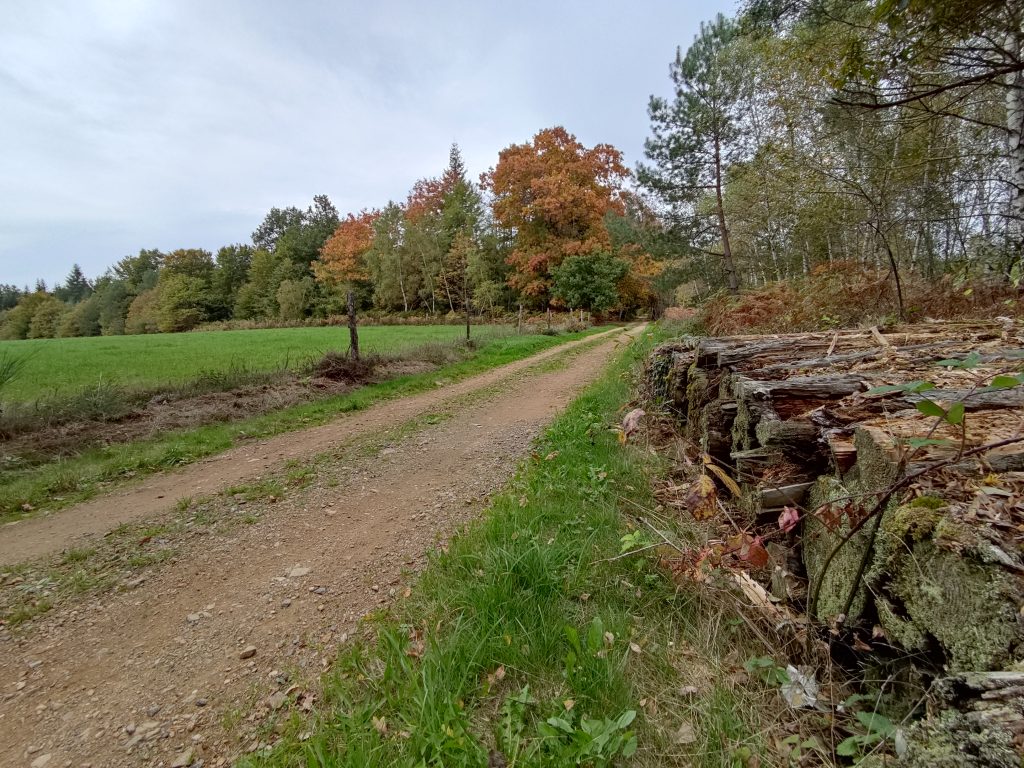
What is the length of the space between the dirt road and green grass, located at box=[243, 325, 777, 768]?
1.26 ft

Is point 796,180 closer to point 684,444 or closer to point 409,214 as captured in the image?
point 684,444

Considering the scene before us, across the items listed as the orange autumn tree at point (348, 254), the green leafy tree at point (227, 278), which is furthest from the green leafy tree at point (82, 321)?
the orange autumn tree at point (348, 254)

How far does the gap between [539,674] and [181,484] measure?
17.6 ft

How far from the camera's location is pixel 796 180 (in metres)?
9.73

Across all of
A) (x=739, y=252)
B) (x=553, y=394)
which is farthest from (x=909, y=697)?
→ (x=739, y=252)

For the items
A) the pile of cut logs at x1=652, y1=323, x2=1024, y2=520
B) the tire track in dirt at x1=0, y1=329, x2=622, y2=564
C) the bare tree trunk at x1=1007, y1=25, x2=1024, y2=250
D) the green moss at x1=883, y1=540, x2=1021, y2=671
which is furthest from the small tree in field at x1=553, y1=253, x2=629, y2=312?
the green moss at x1=883, y1=540, x2=1021, y2=671

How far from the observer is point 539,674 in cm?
204

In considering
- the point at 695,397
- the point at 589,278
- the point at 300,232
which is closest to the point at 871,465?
the point at 695,397

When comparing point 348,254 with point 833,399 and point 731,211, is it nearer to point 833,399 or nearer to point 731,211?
point 731,211

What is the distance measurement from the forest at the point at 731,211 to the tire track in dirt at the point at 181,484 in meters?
7.12

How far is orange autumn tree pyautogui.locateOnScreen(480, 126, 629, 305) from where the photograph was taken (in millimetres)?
31734

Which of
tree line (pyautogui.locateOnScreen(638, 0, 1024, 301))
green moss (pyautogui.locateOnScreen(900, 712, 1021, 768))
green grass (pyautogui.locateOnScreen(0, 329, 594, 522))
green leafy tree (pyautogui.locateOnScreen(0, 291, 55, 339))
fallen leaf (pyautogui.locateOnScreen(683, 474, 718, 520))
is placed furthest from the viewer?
green leafy tree (pyautogui.locateOnScreen(0, 291, 55, 339))

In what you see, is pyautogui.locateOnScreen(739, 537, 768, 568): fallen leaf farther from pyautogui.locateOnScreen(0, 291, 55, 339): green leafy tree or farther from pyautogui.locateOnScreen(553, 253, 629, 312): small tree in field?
pyautogui.locateOnScreen(0, 291, 55, 339): green leafy tree

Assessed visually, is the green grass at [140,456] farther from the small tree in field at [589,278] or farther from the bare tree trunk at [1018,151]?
the small tree in field at [589,278]
